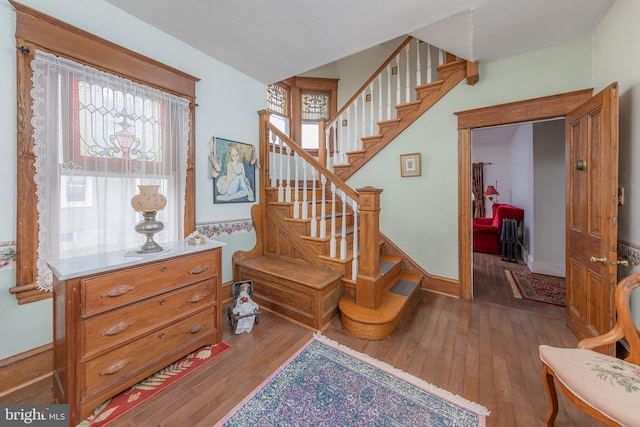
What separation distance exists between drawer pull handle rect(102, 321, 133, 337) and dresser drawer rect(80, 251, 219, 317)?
5.0 inches

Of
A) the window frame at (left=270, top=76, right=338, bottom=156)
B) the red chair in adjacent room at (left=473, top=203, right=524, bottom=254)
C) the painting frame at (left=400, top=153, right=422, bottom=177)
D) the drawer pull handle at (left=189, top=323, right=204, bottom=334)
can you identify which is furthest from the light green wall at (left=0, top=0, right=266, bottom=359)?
the red chair in adjacent room at (left=473, top=203, right=524, bottom=254)

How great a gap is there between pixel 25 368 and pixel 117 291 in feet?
3.11

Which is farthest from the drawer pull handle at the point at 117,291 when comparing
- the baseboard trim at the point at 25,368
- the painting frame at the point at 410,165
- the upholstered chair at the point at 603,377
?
the painting frame at the point at 410,165

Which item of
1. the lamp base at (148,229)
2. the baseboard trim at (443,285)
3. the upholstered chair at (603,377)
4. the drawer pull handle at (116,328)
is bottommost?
the baseboard trim at (443,285)

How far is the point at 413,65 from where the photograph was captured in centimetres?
418

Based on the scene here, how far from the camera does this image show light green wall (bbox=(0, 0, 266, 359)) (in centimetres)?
156

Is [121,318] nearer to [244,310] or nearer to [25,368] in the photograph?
[25,368]

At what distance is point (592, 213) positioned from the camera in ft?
6.42

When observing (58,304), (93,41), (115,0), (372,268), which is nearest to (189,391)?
(58,304)

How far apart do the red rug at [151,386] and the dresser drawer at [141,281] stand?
59 centimetres

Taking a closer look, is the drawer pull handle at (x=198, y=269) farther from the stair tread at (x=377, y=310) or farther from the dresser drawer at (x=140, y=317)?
the stair tread at (x=377, y=310)

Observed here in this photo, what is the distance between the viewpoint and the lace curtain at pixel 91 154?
64.7 inches

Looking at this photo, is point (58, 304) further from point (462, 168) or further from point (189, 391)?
point (462, 168)

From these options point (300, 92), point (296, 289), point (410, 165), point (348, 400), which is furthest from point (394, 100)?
point (348, 400)
